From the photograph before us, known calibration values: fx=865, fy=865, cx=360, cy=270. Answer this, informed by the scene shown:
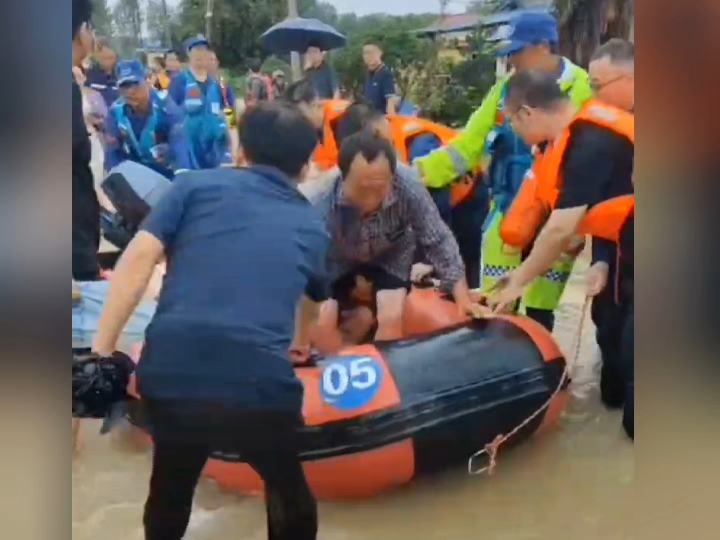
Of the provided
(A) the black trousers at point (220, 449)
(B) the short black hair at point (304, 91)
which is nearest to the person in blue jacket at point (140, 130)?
(B) the short black hair at point (304, 91)

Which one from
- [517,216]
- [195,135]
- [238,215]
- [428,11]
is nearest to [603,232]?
[517,216]

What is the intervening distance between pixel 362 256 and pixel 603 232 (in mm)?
468

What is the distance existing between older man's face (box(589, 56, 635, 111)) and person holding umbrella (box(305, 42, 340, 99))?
0.49 metres

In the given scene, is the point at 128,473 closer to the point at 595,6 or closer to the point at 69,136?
the point at 69,136

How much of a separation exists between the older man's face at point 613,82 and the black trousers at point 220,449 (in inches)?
33.4

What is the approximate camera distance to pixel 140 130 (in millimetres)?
1663

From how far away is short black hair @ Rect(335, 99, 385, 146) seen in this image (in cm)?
166

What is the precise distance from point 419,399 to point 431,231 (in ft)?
1.05

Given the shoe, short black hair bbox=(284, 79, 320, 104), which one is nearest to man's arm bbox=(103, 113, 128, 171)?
short black hair bbox=(284, 79, 320, 104)

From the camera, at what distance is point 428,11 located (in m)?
1.65

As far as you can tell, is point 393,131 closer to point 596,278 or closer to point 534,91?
point 534,91

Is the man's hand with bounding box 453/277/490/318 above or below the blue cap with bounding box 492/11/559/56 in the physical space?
below

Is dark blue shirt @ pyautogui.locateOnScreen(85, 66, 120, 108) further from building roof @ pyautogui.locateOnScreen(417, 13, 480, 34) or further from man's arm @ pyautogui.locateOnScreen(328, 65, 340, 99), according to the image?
building roof @ pyautogui.locateOnScreen(417, 13, 480, 34)

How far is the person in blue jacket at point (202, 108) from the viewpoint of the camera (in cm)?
165
